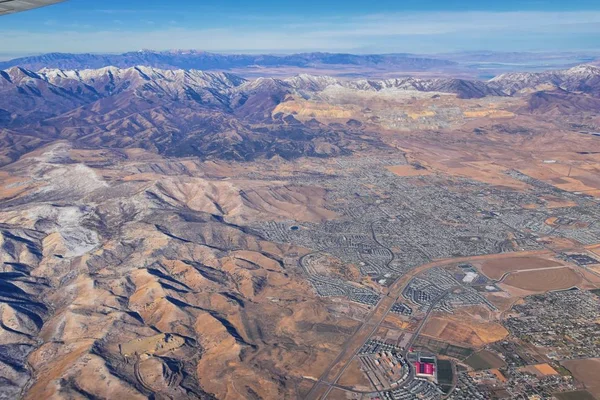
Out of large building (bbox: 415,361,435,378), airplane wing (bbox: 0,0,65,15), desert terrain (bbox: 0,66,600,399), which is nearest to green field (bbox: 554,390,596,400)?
desert terrain (bbox: 0,66,600,399)

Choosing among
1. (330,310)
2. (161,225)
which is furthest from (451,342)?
(161,225)

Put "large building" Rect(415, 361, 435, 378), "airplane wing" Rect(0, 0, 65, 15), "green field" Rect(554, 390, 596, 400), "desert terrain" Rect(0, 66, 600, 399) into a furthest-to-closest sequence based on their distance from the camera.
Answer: "desert terrain" Rect(0, 66, 600, 399), "large building" Rect(415, 361, 435, 378), "green field" Rect(554, 390, 596, 400), "airplane wing" Rect(0, 0, 65, 15)

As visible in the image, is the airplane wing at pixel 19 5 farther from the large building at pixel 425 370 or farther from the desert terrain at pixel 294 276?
the large building at pixel 425 370

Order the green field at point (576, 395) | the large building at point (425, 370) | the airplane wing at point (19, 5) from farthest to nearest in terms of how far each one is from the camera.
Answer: the large building at point (425, 370), the green field at point (576, 395), the airplane wing at point (19, 5)

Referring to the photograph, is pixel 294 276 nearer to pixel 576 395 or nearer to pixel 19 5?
pixel 576 395

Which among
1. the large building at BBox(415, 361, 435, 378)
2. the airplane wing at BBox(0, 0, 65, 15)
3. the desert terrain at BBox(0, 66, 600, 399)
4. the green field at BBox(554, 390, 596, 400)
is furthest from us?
the desert terrain at BBox(0, 66, 600, 399)

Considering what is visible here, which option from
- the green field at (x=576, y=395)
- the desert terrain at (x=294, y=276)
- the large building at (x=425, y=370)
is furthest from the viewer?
the desert terrain at (x=294, y=276)

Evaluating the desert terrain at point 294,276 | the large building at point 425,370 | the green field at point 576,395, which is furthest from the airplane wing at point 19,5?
the green field at point 576,395

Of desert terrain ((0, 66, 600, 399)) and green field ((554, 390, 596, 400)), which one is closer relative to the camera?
green field ((554, 390, 596, 400))

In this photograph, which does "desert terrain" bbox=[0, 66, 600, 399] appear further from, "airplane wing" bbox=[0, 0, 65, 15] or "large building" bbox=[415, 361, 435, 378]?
"airplane wing" bbox=[0, 0, 65, 15]
